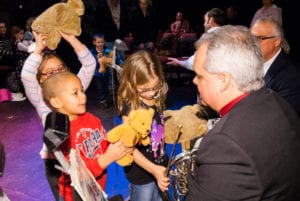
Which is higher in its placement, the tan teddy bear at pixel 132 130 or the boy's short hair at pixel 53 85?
the boy's short hair at pixel 53 85

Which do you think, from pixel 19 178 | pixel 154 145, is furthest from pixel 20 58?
pixel 154 145

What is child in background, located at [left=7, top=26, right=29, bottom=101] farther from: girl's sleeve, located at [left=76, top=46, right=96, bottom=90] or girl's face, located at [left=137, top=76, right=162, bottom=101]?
girl's face, located at [left=137, top=76, right=162, bottom=101]

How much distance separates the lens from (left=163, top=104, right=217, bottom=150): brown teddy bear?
6.46 ft

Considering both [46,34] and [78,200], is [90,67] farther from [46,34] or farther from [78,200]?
→ [78,200]

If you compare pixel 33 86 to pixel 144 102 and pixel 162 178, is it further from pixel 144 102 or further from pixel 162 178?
pixel 162 178

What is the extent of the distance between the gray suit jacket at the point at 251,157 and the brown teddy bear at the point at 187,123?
0.81 meters

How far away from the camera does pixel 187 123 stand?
6.53ft

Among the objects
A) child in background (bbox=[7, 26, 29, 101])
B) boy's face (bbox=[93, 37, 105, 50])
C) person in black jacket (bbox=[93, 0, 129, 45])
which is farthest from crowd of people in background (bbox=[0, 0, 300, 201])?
child in background (bbox=[7, 26, 29, 101])

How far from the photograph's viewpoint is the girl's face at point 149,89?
200cm

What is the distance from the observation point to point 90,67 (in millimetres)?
2217

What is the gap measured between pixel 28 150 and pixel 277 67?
320 centimetres

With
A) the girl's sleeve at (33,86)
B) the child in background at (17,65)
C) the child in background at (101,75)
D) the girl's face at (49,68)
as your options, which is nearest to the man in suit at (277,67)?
the girl's face at (49,68)

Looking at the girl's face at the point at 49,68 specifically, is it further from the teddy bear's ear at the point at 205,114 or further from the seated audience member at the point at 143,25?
the seated audience member at the point at 143,25

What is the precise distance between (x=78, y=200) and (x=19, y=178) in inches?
101
